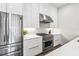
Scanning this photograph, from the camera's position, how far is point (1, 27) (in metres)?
1.71

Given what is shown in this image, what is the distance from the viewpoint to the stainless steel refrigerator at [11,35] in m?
1.72

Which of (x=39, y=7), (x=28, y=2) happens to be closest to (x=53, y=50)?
(x=39, y=7)

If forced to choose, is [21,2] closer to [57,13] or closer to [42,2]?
[42,2]

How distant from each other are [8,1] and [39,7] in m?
0.49

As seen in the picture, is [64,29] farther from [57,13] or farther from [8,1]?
[8,1]

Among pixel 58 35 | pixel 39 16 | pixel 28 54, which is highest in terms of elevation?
pixel 39 16

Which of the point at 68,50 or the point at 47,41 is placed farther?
the point at 47,41

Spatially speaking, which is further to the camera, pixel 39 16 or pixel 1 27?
pixel 39 16

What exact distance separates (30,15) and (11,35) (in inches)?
17.2

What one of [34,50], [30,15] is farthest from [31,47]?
[30,15]

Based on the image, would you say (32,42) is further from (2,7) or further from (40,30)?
(2,7)

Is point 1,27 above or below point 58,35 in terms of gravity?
above

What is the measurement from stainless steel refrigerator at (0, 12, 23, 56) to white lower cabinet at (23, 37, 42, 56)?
0.08 m

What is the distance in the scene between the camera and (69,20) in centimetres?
180
